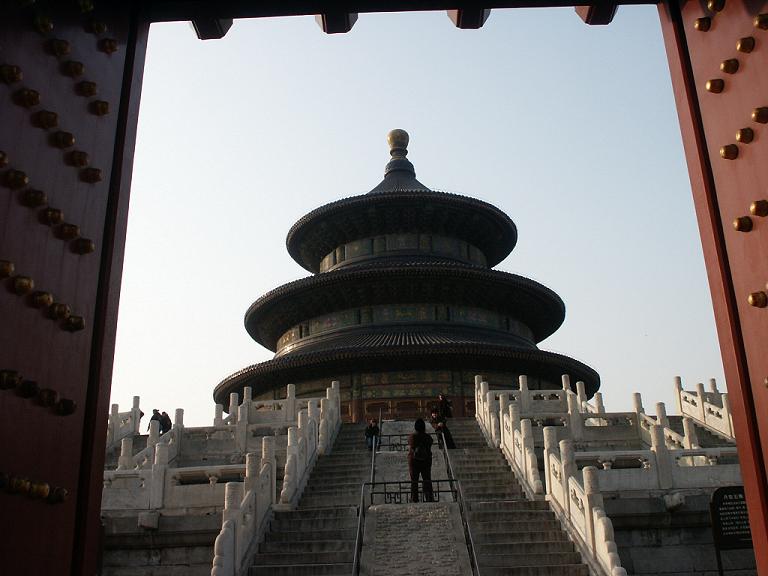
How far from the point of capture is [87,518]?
10.8 feet

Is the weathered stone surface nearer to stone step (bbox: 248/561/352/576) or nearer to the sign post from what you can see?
stone step (bbox: 248/561/352/576)

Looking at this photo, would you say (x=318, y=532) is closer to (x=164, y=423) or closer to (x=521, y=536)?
(x=521, y=536)

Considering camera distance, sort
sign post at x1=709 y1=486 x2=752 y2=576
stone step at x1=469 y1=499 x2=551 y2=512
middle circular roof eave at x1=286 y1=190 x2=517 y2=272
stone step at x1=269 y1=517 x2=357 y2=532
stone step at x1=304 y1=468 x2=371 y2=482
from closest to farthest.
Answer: sign post at x1=709 y1=486 x2=752 y2=576 < stone step at x1=269 y1=517 x2=357 y2=532 < stone step at x1=469 y1=499 x2=551 y2=512 < stone step at x1=304 y1=468 x2=371 y2=482 < middle circular roof eave at x1=286 y1=190 x2=517 y2=272

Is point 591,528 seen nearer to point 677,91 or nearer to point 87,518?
point 677,91

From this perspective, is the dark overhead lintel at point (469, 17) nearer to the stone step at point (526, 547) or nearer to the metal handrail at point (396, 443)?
the stone step at point (526, 547)

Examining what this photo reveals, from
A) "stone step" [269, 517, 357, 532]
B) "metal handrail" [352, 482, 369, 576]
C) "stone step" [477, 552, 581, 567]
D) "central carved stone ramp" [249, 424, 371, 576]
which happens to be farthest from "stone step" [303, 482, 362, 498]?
"stone step" [477, 552, 581, 567]

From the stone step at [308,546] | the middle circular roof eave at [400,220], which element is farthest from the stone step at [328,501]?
the middle circular roof eave at [400,220]

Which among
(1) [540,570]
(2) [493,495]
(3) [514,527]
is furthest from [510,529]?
(2) [493,495]

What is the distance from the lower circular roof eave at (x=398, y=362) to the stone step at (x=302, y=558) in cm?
1383

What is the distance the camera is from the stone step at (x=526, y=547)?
1100 cm

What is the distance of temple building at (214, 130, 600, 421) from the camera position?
2583 cm

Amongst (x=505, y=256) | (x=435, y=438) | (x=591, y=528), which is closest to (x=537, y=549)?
(x=591, y=528)

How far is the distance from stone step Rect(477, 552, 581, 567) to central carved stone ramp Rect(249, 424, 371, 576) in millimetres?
1698

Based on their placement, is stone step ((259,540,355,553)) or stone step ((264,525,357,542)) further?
stone step ((264,525,357,542))
